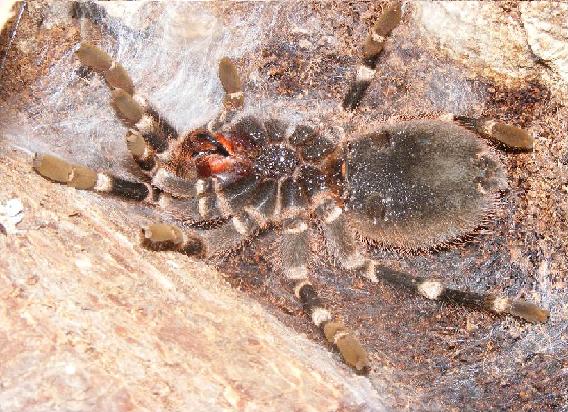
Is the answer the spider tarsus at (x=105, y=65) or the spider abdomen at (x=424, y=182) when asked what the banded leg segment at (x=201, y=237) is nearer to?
the spider abdomen at (x=424, y=182)

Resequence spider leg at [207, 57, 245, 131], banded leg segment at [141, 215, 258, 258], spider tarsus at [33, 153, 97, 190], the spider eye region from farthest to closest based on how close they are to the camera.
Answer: the spider eye region, spider leg at [207, 57, 245, 131], banded leg segment at [141, 215, 258, 258], spider tarsus at [33, 153, 97, 190]

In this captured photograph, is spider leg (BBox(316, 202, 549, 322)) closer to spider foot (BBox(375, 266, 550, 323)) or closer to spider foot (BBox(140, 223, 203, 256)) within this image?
spider foot (BBox(375, 266, 550, 323))

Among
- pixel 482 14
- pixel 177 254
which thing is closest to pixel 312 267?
pixel 177 254

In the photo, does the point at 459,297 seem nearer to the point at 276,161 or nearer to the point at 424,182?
the point at 424,182

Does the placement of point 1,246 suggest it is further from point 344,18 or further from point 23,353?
point 344,18

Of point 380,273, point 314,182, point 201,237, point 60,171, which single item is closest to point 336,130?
point 314,182

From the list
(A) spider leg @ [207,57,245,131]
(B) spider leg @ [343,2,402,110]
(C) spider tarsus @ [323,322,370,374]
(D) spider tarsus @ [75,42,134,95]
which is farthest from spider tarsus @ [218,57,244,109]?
(C) spider tarsus @ [323,322,370,374]
